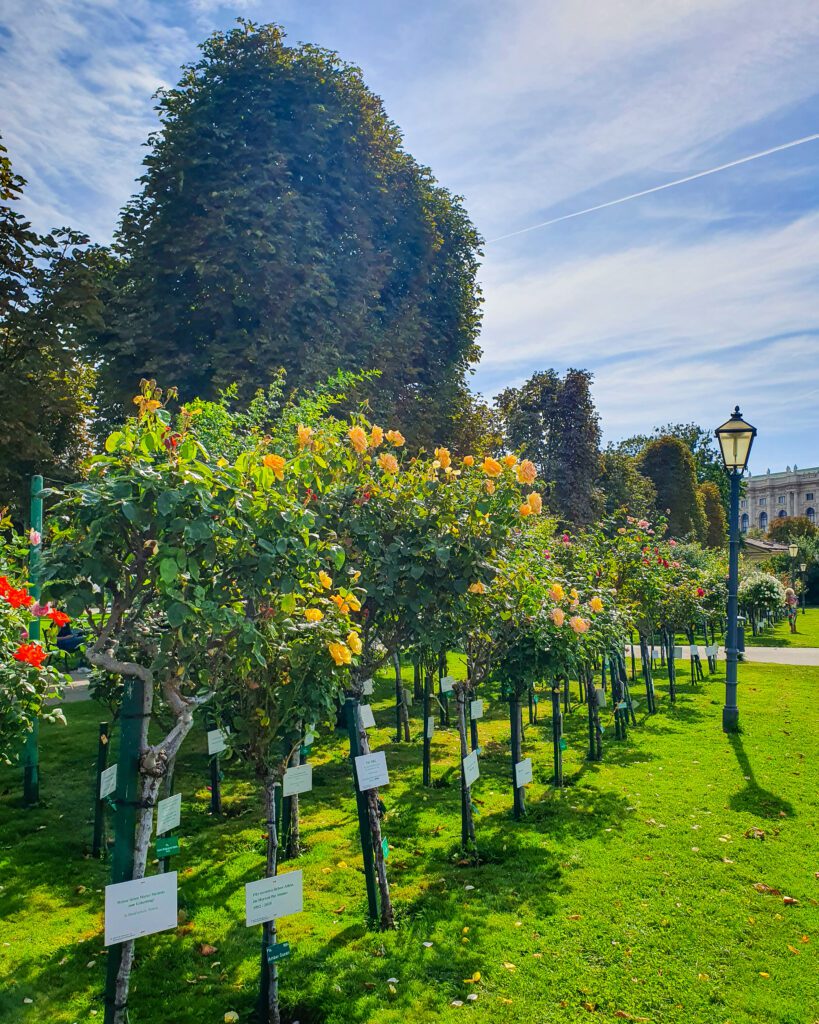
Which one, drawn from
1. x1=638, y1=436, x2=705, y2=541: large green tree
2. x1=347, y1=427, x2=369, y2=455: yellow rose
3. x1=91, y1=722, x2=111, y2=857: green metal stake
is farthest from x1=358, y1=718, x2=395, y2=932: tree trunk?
x1=638, y1=436, x2=705, y2=541: large green tree

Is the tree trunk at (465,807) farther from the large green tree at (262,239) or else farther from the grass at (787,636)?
the grass at (787,636)

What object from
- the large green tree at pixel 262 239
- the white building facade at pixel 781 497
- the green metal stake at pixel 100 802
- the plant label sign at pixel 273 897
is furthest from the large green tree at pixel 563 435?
the white building facade at pixel 781 497

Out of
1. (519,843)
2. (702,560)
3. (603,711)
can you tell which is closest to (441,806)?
(519,843)

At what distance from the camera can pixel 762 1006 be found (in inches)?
164

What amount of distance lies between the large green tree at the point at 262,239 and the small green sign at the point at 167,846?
8256 mm

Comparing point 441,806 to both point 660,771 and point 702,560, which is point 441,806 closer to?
point 660,771

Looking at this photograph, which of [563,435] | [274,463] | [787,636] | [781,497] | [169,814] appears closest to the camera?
[274,463]

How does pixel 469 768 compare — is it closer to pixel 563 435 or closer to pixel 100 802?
pixel 100 802

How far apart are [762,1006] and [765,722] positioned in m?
8.75

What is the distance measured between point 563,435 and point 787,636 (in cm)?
1221

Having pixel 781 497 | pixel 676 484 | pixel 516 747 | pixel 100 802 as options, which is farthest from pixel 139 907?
pixel 781 497

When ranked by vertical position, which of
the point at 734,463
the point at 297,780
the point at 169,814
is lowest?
the point at 169,814

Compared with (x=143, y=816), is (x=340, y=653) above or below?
above

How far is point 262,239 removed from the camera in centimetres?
1257
